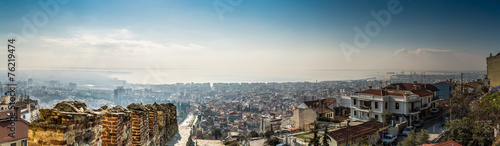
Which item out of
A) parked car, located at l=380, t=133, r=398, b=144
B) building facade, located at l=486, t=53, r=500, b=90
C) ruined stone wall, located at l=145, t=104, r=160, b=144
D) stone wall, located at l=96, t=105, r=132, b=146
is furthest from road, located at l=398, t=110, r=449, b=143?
stone wall, located at l=96, t=105, r=132, b=146

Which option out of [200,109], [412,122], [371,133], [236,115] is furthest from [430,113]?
[200,109]

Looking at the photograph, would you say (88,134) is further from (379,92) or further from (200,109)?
(200,109)

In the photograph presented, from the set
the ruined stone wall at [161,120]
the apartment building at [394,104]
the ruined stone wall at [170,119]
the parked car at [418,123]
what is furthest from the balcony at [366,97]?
the ruined stone wall at [161,120]

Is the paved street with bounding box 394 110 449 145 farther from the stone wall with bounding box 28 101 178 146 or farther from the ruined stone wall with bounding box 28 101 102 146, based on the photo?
the ruined stone wall with bounding box 28 101 102 146

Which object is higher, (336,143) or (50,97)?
(50,97)

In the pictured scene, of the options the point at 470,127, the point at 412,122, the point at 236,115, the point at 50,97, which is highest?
the point at 50,97

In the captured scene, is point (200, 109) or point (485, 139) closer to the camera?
point (485, 139)

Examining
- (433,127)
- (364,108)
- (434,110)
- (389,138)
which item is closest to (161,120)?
(389,138)
